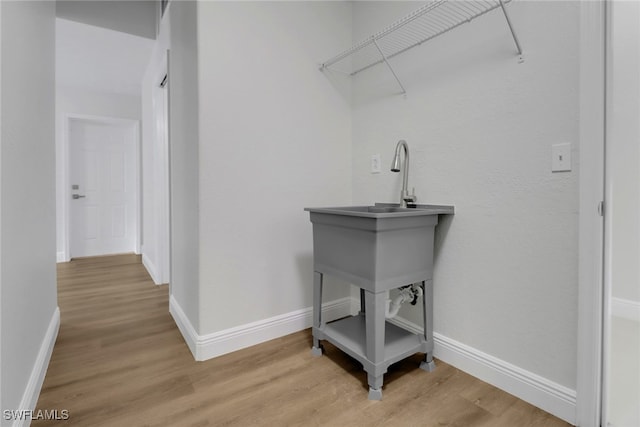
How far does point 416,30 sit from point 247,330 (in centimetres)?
189

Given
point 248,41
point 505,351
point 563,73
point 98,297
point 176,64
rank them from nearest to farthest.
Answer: point 563,73, point 505,351, point 248,41, point 176,64, point 98,297

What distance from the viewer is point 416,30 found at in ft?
5.50

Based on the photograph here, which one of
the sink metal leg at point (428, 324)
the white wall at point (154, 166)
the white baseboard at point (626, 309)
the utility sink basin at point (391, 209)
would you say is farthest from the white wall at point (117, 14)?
the white baseboard at point (626, 309)

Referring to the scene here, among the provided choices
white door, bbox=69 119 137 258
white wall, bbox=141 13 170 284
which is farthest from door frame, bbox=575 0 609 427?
white door, bbox=69 119 137 258

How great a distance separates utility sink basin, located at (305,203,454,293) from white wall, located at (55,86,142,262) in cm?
422

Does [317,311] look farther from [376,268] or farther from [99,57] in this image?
[99,57]

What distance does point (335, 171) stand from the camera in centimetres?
215

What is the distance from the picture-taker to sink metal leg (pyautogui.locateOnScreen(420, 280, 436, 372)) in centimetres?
155

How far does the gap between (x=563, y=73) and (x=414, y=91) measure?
704 mm

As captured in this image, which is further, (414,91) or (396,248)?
(414,91)

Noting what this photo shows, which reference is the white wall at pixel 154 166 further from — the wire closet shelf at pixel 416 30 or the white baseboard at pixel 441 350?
the wire closet shelf at pixel 416 30

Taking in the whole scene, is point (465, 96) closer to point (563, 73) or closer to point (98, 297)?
point (563, 73)

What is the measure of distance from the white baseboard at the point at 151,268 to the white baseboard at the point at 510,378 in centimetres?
265

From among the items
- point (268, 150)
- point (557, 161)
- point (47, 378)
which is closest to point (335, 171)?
point (268, 150)
